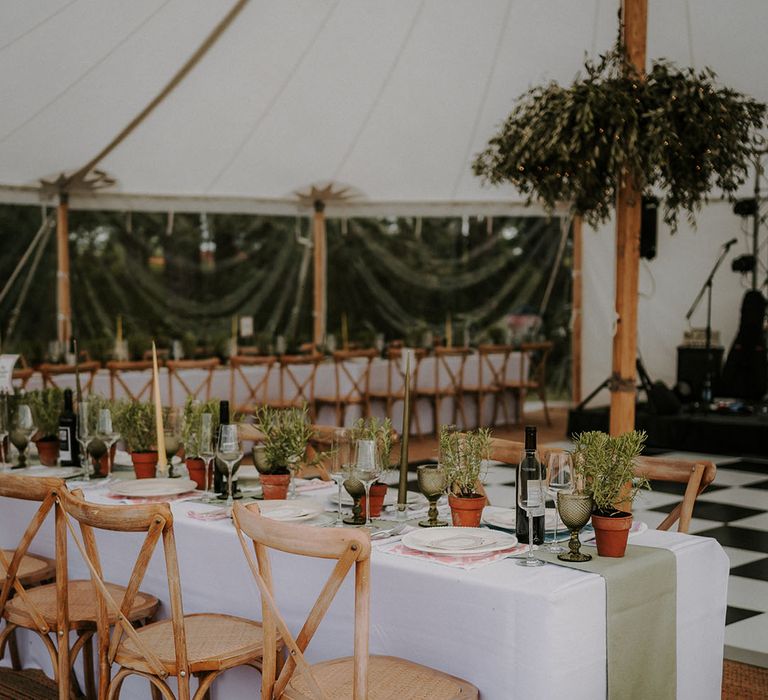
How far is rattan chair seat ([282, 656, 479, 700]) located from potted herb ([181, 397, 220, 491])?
1020 millimetres

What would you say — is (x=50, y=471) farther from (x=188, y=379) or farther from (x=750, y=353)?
(x=750, y=353)

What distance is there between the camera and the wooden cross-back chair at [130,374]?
718 cm

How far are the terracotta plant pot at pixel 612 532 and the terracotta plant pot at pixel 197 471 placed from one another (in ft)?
4.82

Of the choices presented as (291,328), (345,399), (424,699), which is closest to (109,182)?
(345,399)

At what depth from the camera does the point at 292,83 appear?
24.6 ft

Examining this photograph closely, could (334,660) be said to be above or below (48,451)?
below

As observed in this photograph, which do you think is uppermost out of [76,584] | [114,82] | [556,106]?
[114,82]

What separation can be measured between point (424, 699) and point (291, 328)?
10046 millimetres

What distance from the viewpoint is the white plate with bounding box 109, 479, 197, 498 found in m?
3.17

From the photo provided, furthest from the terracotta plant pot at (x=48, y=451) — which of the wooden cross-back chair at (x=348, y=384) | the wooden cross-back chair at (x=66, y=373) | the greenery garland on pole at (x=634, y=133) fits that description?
the wooden cross-back chair at (x=348, y=384)

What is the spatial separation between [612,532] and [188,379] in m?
5.60

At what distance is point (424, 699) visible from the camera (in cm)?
215

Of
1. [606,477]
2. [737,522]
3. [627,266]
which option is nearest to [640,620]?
[606,477]

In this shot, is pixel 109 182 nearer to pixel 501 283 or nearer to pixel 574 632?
pixel 501 283
